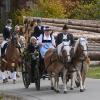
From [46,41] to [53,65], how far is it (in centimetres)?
128

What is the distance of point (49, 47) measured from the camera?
19797mm

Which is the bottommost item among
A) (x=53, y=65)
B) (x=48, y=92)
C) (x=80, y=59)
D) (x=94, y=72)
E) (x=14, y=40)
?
(x=94, y=72)

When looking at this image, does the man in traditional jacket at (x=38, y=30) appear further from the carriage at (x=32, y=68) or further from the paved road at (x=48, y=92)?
the paved road at (x=48, y=92)

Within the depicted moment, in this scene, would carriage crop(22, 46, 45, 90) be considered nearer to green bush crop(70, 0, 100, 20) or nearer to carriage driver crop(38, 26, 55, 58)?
carriage driver crop(38, 26, 55, 58)

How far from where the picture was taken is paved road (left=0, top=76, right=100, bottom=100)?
57.7ft

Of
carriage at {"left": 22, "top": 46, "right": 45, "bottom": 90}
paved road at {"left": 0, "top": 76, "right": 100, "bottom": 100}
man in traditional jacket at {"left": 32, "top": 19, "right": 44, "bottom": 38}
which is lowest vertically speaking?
paved road at {"left": 0, "top": 76, "right": 100, "bottom": 100}

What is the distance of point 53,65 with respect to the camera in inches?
743

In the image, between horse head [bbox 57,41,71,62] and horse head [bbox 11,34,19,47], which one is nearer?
horse head [bbox 57,41,71,62]

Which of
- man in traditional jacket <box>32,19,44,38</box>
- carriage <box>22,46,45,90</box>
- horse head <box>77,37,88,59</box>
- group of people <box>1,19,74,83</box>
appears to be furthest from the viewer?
man in traditional jacket <box>32,19,44,38</box>

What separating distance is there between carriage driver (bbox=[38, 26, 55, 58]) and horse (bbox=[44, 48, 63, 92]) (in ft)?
1.52

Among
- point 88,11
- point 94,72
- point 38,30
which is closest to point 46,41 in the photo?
point 38,30

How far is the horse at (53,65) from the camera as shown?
1871 centimetres

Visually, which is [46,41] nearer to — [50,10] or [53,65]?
[53,65]

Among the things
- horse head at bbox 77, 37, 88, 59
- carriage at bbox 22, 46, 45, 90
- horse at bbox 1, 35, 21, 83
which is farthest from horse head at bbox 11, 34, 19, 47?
horse head at bbox 77, 37, 88, 59
